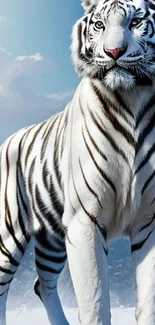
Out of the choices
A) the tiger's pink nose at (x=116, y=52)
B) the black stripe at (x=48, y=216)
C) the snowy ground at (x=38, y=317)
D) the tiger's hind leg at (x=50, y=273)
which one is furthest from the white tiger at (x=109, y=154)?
the snowy ground at (x=38, y=317)

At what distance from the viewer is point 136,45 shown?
1.94 metres

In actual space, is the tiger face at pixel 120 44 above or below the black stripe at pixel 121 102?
above

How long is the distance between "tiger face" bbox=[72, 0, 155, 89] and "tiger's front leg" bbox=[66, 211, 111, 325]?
1.29ft

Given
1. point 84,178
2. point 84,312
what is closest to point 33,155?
point 84,178

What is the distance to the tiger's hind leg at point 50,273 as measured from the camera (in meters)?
2.59

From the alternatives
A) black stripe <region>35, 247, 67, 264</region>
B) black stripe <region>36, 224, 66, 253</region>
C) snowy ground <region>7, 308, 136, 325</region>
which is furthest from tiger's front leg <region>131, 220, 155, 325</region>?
snowy ground <region>7, 308, 136, 325</region>

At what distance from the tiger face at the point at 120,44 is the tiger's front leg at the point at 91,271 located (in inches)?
15.4

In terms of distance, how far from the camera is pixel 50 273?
8.81 ft

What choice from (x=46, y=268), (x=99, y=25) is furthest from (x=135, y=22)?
(x=46, y=268)

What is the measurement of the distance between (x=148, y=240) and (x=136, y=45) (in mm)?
561

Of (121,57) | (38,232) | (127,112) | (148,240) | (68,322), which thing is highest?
(121,57)

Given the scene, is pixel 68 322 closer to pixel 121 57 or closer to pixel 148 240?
pixel 148 240

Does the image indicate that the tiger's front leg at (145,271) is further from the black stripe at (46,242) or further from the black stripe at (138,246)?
the black stripe at (46,242)

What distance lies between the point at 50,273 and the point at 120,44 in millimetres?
1065
